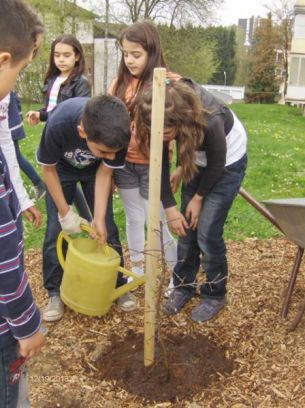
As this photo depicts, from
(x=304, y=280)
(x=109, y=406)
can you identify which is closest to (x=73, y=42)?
(x=304, y=280)

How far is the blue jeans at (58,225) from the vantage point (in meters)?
2.67

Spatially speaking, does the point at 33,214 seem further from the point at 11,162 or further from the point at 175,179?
the point at 175,179

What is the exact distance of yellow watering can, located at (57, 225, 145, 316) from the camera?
2.36 m

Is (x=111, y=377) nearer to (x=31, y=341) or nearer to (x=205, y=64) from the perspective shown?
(x=31, y=341)

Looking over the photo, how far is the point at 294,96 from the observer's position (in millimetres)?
27188

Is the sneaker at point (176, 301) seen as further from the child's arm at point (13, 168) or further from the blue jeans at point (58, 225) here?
the child's arm at point (13, 168)

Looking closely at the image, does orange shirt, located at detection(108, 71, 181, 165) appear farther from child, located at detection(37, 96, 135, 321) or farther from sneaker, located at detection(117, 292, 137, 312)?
sneaker, located at detection(117, 292, 137, 312)

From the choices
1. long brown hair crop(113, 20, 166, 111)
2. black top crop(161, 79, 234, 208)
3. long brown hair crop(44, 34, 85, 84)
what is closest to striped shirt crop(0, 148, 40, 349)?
black top crop(161, 79, 234, 208)

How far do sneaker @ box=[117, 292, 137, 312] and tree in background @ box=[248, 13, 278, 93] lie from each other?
107 ft

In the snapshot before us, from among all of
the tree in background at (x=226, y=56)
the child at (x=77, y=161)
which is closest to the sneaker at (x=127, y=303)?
the child at (x=77, y=161)

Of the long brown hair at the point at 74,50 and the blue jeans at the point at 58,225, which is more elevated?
the long brown hair at the point at 74,50

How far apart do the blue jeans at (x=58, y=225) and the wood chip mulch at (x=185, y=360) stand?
221mm

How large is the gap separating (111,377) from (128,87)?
147 centimetres

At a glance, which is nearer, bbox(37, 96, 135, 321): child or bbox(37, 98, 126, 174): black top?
bbox(37, 96, 135, 321): child
